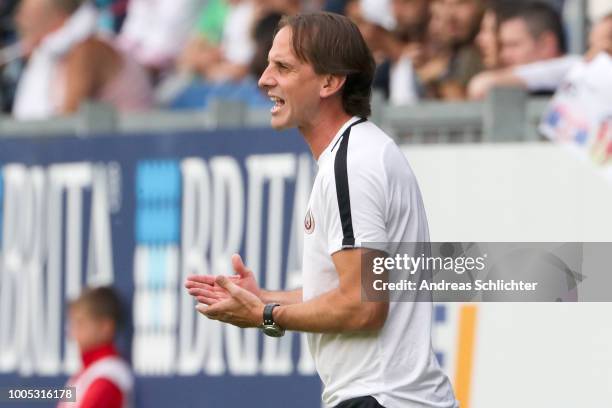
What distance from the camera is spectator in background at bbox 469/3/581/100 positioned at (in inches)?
326

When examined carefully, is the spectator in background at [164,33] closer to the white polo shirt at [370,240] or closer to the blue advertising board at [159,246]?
the blue advertising board at [159,246]

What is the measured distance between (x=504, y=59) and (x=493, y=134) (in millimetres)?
850

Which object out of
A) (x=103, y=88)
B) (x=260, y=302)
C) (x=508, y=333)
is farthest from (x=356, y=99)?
(x=103, y=88)

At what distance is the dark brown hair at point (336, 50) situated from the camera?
487 cm

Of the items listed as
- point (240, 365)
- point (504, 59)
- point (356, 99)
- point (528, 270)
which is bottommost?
point (240, 365)

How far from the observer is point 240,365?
8484 millimetres

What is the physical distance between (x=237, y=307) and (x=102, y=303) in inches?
163

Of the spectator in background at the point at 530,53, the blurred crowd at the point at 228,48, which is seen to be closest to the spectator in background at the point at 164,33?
the blurred crowd at the point at 228,48

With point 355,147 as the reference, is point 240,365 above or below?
below

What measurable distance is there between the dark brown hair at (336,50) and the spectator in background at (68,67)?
212 inches

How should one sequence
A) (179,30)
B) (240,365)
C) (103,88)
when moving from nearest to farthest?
(240,365)
(103,88)
(179,30)

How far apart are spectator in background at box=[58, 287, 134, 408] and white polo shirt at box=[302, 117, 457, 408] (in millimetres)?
3905

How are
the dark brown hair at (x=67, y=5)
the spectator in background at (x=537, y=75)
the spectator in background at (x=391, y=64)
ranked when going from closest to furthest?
the spectator in background at (x=537, y=75) → the spectator in background at (x=391, y=64) → the dark brown hair at (x=67, y=5)

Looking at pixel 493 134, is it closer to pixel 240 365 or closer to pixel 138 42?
pixel 240 365
